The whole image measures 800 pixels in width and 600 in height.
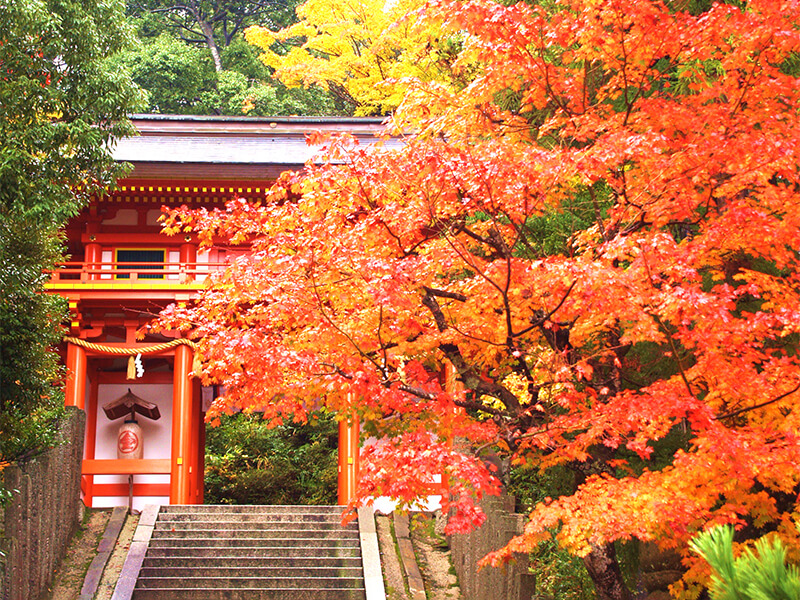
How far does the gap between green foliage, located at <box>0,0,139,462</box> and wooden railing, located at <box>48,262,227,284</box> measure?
476 cm

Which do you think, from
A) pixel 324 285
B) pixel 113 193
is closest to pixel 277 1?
pixel 113 193

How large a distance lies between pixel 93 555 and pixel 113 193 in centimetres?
665

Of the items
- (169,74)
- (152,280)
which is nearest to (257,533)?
(152,280)

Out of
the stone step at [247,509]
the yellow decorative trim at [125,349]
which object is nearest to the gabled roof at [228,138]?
the yellow decorative trim at [125,349]

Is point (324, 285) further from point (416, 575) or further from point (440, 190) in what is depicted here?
point (416, 575)

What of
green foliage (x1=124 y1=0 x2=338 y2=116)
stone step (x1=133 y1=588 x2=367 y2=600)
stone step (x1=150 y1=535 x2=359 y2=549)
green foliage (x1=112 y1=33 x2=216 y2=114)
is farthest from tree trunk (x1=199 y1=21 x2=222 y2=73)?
stone step (x1=133 y1=588 x2=367 y2=600)

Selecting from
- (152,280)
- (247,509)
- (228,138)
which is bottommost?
(247,509)

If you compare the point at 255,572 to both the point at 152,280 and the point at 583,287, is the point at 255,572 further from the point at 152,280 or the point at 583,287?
the point at 583,287

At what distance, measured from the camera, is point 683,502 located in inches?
216

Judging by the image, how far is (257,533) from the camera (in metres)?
12.8

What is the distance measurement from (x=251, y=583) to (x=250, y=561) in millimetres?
578

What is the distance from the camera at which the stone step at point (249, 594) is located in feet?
36.3

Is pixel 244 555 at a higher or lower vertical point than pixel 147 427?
lower

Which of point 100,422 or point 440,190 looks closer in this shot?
point 440,190
